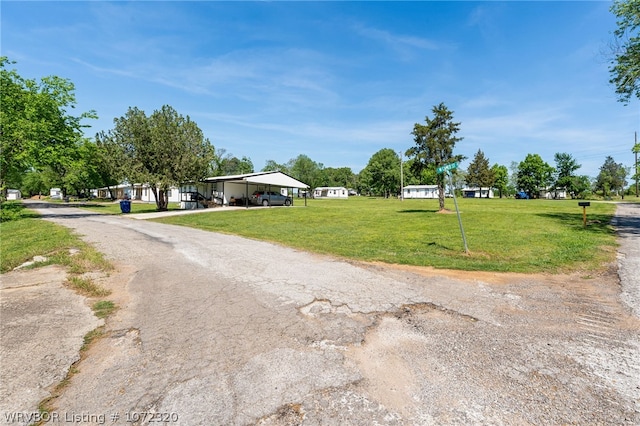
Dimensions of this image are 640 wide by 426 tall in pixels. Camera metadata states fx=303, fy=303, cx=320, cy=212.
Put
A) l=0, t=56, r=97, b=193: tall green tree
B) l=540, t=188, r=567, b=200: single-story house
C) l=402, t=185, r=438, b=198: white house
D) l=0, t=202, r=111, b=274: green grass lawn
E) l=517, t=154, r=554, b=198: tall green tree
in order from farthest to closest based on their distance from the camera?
l=402, t=185, r=438, b=198: white house, l=540, t=188, r=567, b=200: single-story house, l=517, t=154, r=554, b=198: tall green tree, l=0, t=56, r=97, b=193: tall green tree, l=0, t=202, r=111, b=274: green grass lawn

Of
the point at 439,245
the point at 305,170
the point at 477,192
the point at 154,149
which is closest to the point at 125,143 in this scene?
the point at 154,149

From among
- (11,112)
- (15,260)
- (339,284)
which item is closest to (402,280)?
(339,284)

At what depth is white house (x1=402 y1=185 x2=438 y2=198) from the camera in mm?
70000

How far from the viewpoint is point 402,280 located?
5.81m

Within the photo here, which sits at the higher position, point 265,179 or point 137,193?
point 265,179

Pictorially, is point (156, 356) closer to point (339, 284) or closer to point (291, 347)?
point (291, 347)

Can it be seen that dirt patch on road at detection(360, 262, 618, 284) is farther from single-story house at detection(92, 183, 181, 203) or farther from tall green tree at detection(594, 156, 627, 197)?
tall green tree at detection(594, 156, 627, 197)

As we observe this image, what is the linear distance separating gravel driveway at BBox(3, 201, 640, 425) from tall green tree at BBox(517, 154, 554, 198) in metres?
68.7

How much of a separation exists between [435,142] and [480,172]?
55.3 meters

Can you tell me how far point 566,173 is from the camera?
62.8 meters

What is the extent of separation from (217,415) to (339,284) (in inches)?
138

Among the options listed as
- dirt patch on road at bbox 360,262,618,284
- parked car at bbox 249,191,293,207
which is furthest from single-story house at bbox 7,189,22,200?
dirt patch on road at bbox 360,262,618,284

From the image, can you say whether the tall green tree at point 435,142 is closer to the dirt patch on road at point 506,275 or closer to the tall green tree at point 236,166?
the dirt patch on road at point 506,275

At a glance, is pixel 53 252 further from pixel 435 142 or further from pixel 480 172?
pixel 480 172
